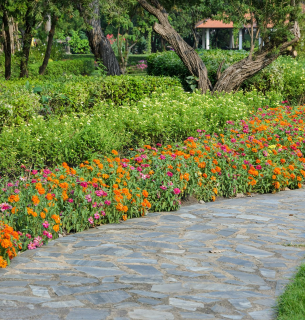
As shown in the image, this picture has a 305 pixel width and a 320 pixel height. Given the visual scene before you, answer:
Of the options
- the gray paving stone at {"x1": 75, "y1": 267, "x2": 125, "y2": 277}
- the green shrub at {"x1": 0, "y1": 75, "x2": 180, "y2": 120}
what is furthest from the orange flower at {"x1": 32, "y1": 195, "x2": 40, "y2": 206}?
the green shrub at {"x1": 0, "y1": 75, "x2": 180, "y2": 120}

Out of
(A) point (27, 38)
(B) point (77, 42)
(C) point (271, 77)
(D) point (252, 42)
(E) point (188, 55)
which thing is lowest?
(C) point (271, 77)

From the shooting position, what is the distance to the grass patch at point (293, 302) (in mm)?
2725

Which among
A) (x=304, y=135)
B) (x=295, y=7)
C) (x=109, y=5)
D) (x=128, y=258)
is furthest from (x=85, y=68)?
(x=128, y=258)

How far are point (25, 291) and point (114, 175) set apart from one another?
7.59 feet

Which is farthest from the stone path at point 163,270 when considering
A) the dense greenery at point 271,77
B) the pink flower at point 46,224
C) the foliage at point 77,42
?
→ the foliage at point 77,42

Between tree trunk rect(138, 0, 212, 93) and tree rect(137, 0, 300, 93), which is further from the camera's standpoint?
tree trunk rect(138, 0, 212, 93)

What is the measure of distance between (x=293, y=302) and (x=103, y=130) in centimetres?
431

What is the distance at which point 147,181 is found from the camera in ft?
17.7

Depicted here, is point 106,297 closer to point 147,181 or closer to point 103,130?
point 147,181

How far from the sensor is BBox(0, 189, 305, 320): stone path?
2885mm

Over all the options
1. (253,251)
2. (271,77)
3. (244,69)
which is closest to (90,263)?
(253,251)

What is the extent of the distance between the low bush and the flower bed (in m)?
0.34

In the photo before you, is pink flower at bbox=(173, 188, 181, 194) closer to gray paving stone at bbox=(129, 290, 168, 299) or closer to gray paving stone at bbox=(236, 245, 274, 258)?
gray paving stone at bbox=(236, 245, 274, 258)

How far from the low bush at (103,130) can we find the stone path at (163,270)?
1.90 metres
